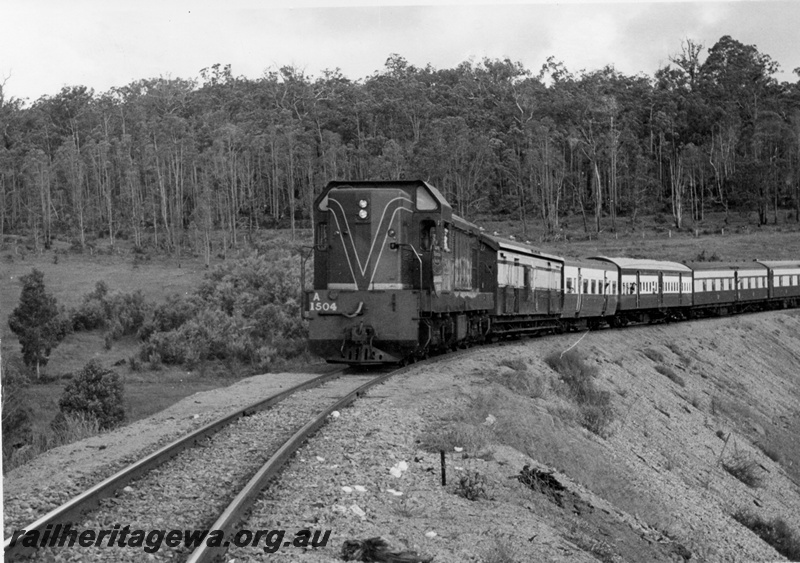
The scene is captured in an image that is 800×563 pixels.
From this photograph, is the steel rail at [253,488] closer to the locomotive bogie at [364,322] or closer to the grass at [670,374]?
the locomotive bogie at [364,322]

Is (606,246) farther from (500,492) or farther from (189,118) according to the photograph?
(500,492)

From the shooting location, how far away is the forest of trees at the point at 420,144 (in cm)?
7125

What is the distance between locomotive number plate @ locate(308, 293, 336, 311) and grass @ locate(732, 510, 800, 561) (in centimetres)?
874

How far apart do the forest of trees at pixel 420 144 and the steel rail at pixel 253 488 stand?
53.9 m

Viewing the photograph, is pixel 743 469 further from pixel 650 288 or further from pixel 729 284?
pixel 729 284

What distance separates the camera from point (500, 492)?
8.68 m

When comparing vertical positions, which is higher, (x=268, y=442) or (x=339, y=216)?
(x=339, y=216)

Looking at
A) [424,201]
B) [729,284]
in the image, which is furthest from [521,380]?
[729,284]

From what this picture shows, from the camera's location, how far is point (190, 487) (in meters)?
7.85

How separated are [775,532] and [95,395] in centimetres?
1443

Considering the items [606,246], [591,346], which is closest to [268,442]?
[591,346]

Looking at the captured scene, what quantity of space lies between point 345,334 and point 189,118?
74323mm

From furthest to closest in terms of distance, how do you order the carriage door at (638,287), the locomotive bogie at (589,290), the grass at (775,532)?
the carriage door at (638,287) < the locomotive bogie at (589,290) < the grass at (775,532)

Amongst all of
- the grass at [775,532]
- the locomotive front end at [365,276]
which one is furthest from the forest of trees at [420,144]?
the grass at [775,532]
